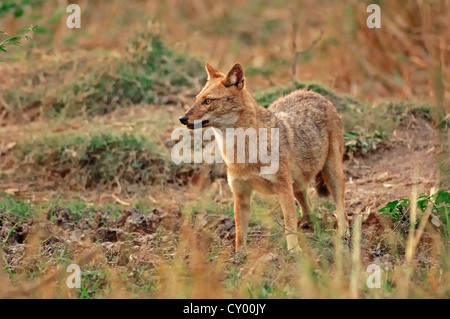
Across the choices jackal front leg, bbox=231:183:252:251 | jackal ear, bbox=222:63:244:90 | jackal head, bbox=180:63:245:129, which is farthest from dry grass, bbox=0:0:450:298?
Answer: jackal ear, bbox=222:63:244:90

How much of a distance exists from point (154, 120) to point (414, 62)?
490cm

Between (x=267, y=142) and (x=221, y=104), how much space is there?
1.86ft

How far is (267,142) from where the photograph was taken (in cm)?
715

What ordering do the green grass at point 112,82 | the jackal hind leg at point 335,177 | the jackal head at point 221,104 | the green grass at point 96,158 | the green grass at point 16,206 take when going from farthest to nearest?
the green grass at point 112,82
the green grass at point 96,158
the jackal hind leg at point 335,177
the green grass at point 16,206
the jackal head at point 221,104

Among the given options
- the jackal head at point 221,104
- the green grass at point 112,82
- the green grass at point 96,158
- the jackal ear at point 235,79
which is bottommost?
the green grass at point 96,158

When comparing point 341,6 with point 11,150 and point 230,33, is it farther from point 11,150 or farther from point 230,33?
point 11,150

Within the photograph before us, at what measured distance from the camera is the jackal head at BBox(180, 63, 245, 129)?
6902 millimetres

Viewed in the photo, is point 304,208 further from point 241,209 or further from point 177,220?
point 177,220

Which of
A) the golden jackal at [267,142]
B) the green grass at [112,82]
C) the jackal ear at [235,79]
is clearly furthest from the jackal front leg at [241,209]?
the green grass at [112,82]

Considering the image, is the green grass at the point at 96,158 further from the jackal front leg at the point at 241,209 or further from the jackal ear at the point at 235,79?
the jackal ear at the point at 235,79

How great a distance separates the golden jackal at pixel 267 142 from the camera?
7.00 meters

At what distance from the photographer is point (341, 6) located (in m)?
15.1

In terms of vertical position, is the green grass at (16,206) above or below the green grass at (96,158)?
below
